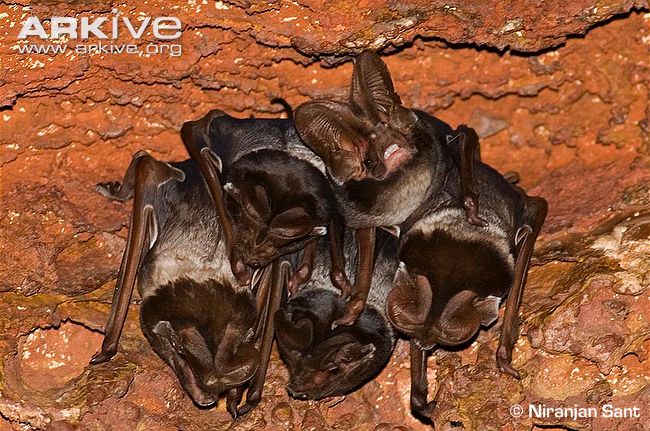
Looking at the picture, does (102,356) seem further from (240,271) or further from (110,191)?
(110,191)

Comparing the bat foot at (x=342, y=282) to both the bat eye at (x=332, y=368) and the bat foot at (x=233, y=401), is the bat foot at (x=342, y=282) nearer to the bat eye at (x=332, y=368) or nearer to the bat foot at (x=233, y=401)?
the bat eye at (x=332, y=368)

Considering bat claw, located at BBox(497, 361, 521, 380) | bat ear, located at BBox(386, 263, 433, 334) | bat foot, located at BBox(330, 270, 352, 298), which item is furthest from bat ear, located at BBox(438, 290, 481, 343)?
bat foot, located at BBox(330, 270, 352, 298)

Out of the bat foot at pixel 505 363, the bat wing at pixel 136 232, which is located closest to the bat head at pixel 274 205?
the bat wing at pixel 136 232

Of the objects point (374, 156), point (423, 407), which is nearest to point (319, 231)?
point (374, 156)

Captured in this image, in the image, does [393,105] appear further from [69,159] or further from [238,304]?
[69,159]

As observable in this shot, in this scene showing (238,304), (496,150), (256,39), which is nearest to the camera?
(238,304)

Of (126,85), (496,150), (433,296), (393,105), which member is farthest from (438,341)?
(126,85)
